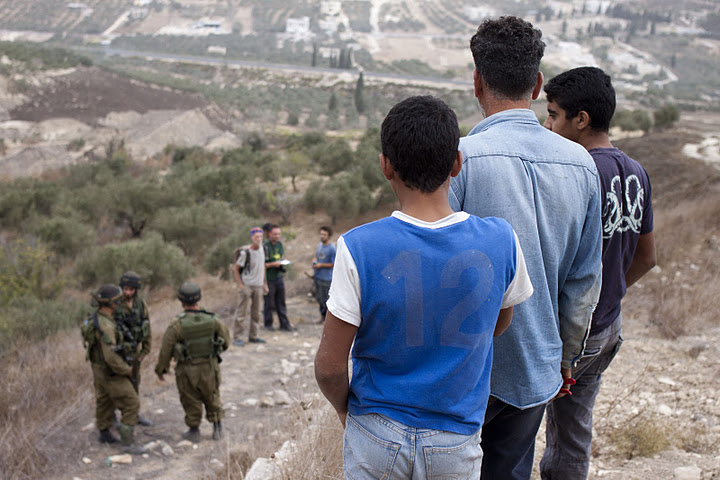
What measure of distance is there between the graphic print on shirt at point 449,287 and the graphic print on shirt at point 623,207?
3.22 feet

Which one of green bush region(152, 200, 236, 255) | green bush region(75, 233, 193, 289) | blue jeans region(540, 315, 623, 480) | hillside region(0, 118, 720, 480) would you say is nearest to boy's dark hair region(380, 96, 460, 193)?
blue jeans region(540, 315, 623, 480)

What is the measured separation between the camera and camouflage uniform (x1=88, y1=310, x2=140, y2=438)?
531 cm

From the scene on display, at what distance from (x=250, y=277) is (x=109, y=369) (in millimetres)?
3300

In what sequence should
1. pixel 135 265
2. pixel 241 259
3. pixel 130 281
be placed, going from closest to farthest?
pixel 130 281
pixel 241 259
pixel 135 265

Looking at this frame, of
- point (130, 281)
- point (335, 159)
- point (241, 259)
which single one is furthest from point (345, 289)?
point (335, 159)

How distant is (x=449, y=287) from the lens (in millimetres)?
1553

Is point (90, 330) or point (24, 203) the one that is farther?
point (24, 203)

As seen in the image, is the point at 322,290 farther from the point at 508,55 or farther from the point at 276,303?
the point at 508,55

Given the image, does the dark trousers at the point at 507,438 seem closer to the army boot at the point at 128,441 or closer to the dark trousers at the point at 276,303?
the army boot at the point at 128,441

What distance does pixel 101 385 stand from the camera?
5559 mm

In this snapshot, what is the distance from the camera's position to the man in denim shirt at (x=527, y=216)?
1.90 meters

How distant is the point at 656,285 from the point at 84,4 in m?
127

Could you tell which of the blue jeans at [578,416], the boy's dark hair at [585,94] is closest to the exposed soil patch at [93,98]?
the boy's dark hair at [585,94]

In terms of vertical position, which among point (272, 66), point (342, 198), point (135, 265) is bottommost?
point (342, 198)
